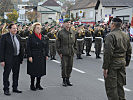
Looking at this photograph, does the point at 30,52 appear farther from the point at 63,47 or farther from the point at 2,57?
the point at 63,47

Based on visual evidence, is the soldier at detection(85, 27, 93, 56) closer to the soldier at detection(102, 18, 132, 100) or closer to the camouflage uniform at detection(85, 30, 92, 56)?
the camouflage uniform at detection(85, 30, 92, 56)

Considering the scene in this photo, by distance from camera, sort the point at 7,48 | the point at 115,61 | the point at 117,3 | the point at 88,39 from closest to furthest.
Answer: the point at 115,61 < the point at 7,48 < the point at 88,39 < the point at 117,3

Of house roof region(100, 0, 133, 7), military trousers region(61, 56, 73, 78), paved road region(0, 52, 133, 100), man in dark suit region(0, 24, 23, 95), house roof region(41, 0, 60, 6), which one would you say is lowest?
paved road region(0, 52, 133, 100)

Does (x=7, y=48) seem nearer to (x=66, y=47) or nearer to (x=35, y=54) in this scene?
(x=35, y=54)

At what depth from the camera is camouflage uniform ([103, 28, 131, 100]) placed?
16.1 feet

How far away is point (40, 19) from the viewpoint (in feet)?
278

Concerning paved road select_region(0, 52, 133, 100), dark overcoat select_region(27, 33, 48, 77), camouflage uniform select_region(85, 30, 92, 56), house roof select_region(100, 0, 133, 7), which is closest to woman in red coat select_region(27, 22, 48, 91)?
dark overcoat select_region(27, 33, 48, 77)

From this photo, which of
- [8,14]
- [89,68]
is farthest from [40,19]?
[89,68]

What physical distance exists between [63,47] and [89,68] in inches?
133

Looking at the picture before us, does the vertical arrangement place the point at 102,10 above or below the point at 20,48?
above

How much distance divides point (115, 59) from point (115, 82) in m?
0.48

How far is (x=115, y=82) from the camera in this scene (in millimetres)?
5070

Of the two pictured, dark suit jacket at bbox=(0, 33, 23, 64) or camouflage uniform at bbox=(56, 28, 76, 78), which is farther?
camouflage uniform at bbox=(56, 28, 76, 78)

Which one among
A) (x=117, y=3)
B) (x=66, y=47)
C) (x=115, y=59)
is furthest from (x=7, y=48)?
(x=117, y=3)
